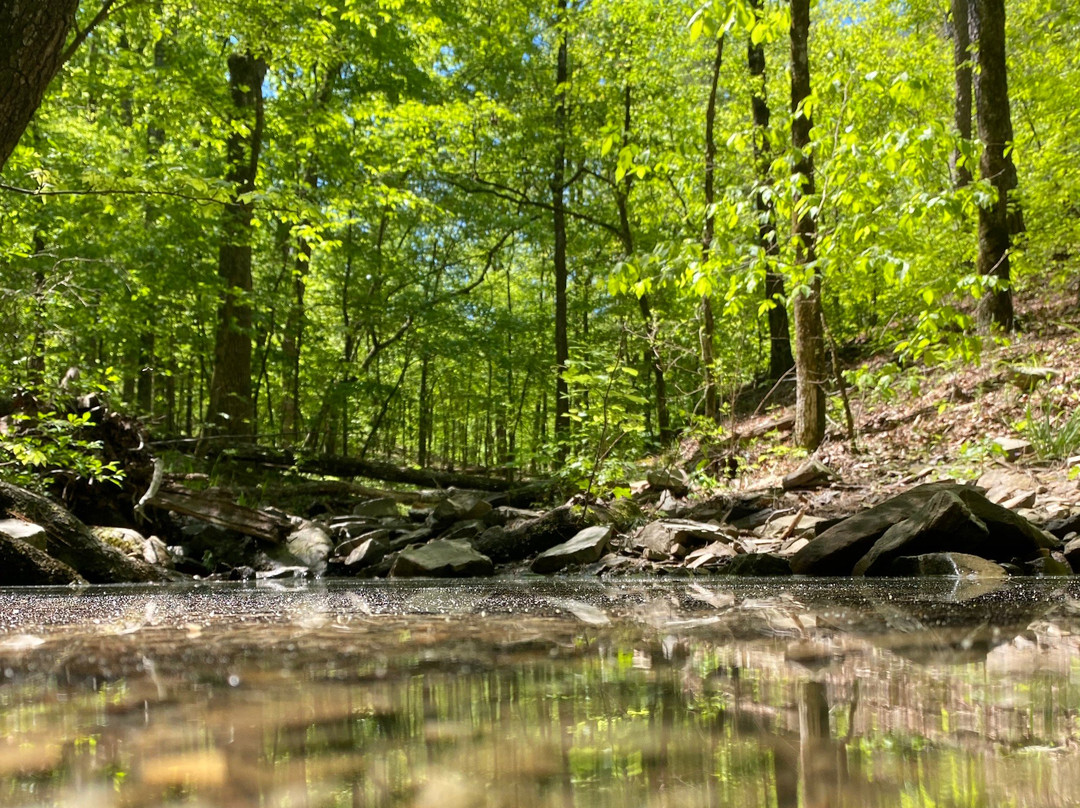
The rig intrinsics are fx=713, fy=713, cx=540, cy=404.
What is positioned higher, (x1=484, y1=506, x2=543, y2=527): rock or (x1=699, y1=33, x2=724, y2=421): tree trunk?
(x1=699, y1=33, x2=724, y2=421): tree trunk

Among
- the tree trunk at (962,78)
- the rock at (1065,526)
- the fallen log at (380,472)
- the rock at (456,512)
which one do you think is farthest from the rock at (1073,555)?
the tree trunk at (962,78)

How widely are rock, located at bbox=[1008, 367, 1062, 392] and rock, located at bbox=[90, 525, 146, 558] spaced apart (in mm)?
8586

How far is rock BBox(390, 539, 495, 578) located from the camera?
5719 mm

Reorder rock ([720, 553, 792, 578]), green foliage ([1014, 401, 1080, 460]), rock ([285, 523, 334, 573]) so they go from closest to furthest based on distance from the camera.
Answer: rock ([720, 553, 792, 578]) → green foliage ([1014, 401, 1080, 460]) → rock ([285, 523, 334, 573])

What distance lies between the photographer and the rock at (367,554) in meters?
6.57

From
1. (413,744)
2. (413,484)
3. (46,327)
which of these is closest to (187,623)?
(413,744)

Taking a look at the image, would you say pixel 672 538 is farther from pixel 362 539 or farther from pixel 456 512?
pixel 362 539

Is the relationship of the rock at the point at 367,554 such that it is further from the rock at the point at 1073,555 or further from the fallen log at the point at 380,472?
the rock at the point at 1073,555

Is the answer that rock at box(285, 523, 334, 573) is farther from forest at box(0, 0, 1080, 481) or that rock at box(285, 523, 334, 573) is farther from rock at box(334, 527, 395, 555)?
forest at box(0, 0, 1080, 481)

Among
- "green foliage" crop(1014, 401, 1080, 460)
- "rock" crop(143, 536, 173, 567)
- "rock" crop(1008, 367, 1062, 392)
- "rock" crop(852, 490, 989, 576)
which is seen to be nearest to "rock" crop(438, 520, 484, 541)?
"rock" crop(143, 536, 173, 567)

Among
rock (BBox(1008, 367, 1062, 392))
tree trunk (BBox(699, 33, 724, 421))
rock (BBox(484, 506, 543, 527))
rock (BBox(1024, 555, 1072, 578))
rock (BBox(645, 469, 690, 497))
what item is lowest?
rock (BBox(1024, 555, 1072, 578))

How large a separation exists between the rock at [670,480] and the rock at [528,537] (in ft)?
6.37

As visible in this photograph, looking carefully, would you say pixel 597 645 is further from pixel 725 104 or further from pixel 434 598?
pixel 725 104

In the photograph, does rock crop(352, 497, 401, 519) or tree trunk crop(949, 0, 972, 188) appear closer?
rock crop(352, 497, 401, 519)
